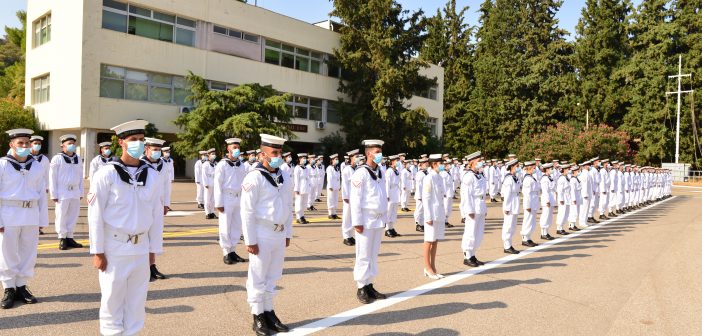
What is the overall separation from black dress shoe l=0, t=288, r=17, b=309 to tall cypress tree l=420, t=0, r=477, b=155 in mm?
57594

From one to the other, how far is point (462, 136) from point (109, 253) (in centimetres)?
5976

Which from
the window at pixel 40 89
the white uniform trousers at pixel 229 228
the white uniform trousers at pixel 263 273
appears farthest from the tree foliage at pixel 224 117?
the white uniform trousers at pixel 263 273

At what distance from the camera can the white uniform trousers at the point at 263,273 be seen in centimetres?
553

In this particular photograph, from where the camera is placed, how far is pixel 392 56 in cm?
3791

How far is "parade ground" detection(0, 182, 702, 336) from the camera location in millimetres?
5777

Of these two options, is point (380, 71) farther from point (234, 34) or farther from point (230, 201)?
point (230, 201)

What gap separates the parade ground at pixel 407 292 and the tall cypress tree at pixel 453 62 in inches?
1996

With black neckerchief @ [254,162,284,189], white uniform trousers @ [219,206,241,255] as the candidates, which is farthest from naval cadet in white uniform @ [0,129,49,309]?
black neckerchief @ [254,162,284,189]

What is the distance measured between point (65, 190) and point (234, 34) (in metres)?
24.1

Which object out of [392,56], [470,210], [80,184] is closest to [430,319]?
[470,210]

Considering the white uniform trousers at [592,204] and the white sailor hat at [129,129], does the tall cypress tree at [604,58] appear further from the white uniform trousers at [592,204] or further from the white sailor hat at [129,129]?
the white sailor hat at [129,129]

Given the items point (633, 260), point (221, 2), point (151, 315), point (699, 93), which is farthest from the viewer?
point (699, 93)

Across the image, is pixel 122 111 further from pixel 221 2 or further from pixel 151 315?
pixel 151 315

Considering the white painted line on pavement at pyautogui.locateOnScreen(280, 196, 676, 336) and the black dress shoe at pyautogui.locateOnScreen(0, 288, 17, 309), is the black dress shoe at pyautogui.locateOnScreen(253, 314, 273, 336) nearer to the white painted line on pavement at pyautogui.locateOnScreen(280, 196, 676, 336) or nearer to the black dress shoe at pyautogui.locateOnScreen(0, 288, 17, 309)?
the white painted line on pavement at pyautogui.locateOnScreen(280, 196, 676, 336)
